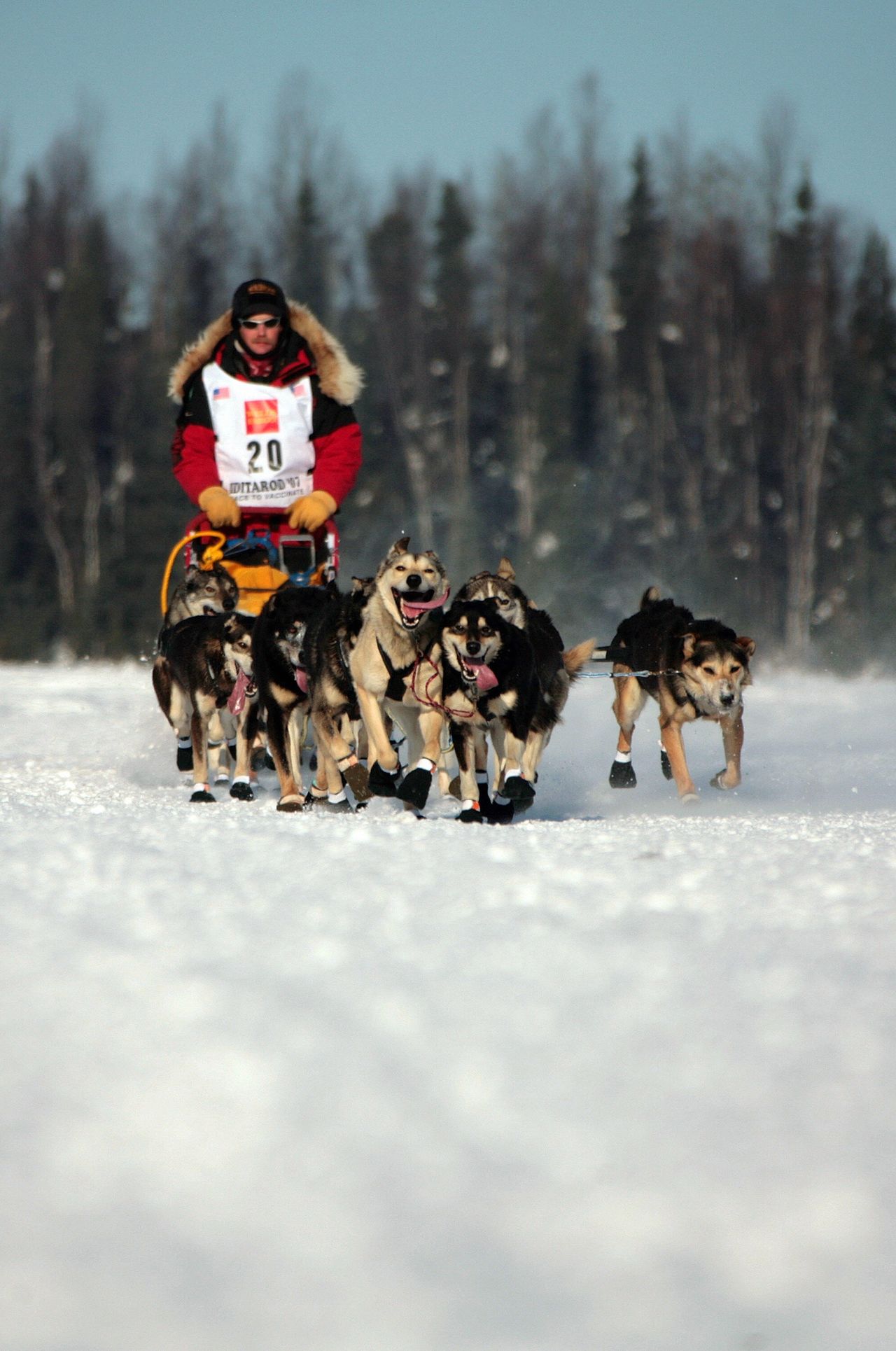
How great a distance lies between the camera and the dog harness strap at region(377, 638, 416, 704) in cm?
505

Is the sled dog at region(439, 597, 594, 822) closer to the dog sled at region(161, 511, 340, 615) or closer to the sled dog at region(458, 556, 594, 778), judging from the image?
the sled dog at region(458, 556, 594, 778)

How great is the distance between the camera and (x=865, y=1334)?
1687 millimetres

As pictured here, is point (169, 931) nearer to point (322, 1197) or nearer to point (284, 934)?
point (284, 934)

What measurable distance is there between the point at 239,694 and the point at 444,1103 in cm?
382

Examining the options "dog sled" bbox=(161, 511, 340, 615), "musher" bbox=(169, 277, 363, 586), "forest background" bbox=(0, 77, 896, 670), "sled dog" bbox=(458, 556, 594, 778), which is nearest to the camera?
"sled dog" bbox=(458, 556, 594, 778)

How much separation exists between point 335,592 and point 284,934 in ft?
10.8

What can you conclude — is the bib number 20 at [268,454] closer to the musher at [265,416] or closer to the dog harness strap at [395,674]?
the musher at [265,416]

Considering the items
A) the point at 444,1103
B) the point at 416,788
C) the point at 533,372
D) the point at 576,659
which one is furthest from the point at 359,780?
the point at 533,372

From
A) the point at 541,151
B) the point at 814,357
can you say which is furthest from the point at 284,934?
the point at 541,151

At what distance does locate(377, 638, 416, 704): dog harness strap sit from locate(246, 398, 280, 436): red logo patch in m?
2.02

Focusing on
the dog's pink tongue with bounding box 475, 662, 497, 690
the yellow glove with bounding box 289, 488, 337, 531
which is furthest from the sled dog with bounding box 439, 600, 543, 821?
the yellow glove with bounding box 289, 488, 337, 531

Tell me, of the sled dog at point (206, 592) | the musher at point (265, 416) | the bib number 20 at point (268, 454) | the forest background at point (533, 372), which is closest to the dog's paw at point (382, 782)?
the sled dog at point (206, 592)

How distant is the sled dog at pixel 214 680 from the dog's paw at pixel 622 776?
5.15 ft

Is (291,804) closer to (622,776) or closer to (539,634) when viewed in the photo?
(539,634)
